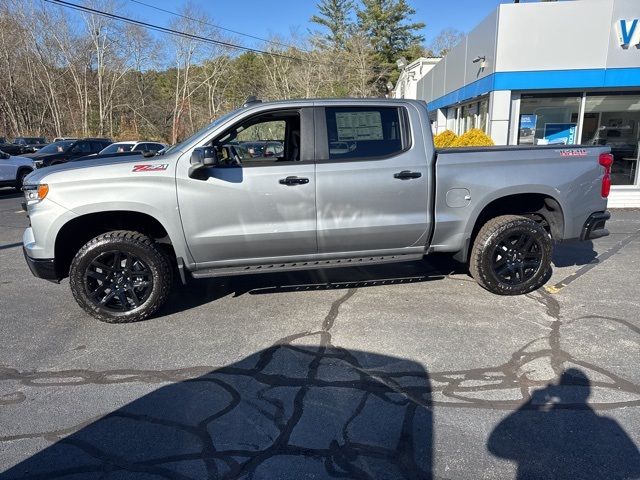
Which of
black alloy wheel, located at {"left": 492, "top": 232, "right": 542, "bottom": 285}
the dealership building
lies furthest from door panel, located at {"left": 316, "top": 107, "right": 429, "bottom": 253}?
the dealership building

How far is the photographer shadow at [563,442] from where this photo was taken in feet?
7.43

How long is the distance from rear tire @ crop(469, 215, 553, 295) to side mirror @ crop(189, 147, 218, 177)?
112 inches

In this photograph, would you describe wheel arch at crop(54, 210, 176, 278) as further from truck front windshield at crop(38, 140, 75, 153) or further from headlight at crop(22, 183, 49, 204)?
truck front windshield at crop(38, 140, 75, 153)

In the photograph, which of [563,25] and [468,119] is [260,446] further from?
[468,119]

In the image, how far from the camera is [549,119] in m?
10.5

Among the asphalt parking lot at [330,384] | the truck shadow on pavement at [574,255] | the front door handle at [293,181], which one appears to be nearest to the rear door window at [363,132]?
the front door handle at [293,181]

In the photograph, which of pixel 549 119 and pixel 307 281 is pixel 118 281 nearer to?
pixel 307 281

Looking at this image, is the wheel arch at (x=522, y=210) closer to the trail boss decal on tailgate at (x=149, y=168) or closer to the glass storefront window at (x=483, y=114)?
the trail boss decal on tailgate at (x=149, y=168)

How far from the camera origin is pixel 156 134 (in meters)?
46.2

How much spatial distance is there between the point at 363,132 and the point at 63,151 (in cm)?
1728

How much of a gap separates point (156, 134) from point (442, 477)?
49186mm

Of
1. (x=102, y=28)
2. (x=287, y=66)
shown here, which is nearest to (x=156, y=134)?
(x=102, y=28)

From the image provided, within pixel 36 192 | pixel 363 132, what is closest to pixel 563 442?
pixel 363 132

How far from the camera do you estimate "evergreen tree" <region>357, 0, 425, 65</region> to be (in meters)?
46.5
